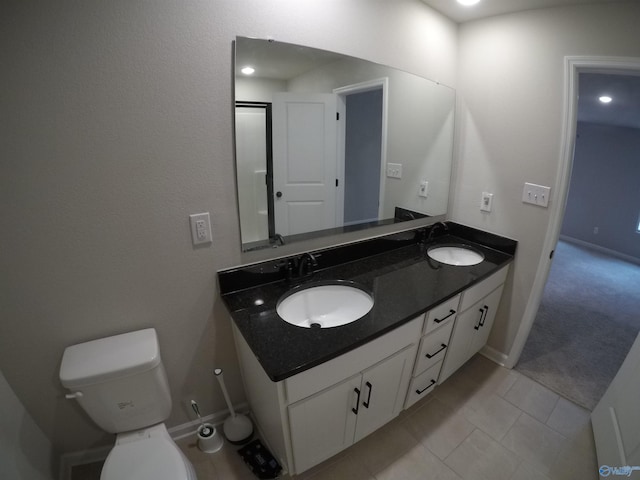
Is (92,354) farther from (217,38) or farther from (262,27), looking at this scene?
(262,27)

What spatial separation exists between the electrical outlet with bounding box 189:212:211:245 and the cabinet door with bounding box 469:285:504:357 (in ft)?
5.09

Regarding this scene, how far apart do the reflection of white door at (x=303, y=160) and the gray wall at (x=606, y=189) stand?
17.3 ft

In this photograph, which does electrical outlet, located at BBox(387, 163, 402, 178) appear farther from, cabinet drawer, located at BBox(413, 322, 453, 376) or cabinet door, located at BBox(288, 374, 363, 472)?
cabinet door, located at BBox(288, 374, 363, 472)

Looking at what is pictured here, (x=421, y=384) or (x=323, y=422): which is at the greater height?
(x=323, y=422)

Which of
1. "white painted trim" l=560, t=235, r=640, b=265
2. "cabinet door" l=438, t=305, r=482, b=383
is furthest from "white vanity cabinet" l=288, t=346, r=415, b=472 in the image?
"white painted trim" l=560, t=235, r=640, b=265

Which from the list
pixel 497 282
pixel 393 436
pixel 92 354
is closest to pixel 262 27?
pixel 92 354

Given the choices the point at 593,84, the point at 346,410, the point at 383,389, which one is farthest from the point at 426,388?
the point at 593,84

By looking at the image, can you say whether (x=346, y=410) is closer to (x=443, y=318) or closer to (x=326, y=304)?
(x=326, y=304)

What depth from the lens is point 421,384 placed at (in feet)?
4.78

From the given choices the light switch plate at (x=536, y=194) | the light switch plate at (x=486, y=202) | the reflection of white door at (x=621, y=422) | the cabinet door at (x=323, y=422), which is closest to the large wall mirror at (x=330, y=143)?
the light switch plate at (x=486, y=202)

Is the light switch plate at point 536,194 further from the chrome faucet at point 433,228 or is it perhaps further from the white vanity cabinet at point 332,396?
the white vanity cabinet at point 332,396

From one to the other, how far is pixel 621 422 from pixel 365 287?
136cm

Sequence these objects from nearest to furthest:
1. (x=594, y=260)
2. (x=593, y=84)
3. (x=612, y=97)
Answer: (x=593, y=84)
(x=612, y=97)
(x=594, y=260)

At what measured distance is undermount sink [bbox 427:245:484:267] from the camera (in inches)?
71.5
